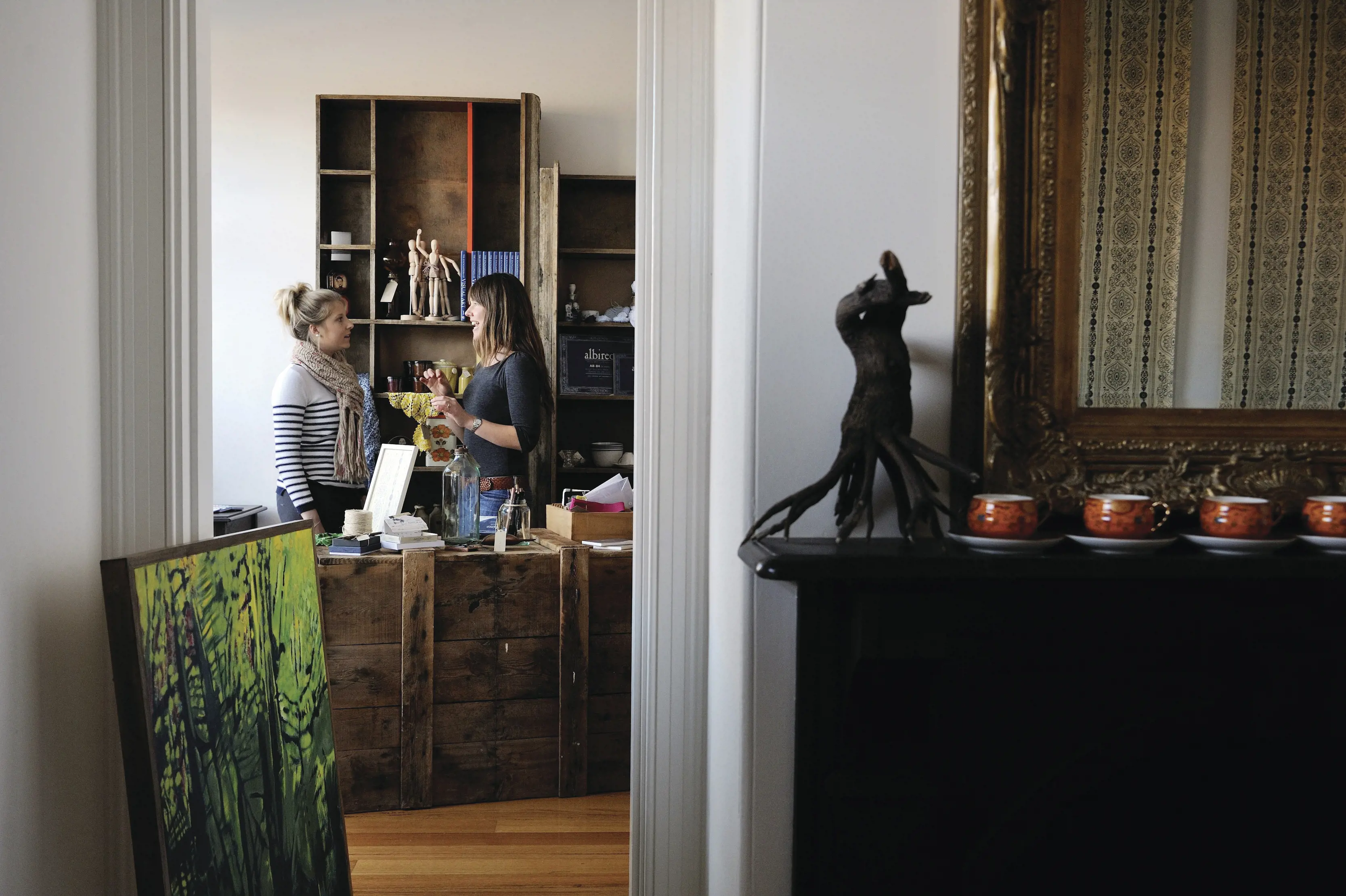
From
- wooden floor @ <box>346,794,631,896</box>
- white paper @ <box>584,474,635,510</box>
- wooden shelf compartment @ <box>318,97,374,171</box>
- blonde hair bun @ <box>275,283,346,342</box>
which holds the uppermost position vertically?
wooden shelf compartment @ <box>318,97,374,171</box>

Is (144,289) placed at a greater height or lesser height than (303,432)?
greater

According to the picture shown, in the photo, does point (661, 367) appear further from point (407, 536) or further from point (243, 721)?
point (407, 536)

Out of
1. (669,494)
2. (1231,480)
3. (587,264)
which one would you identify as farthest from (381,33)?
(1231,480)

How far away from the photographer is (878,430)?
1.46 m

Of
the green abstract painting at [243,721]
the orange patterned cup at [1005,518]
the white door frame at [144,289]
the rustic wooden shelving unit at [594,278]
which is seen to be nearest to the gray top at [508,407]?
the rustic wooden shelving unit at [594,278]

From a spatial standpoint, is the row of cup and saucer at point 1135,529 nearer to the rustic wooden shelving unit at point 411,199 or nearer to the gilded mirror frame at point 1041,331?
the gilded mirror frame at point 1041,331

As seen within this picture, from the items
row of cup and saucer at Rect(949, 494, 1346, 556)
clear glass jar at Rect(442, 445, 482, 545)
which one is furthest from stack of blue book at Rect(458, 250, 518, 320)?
row of cup and saucer at Rect(949, 494, 1346, 556)

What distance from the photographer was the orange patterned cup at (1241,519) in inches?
55.9

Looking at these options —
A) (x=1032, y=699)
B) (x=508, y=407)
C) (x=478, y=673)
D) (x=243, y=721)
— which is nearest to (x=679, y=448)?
(x=1032, y=699)

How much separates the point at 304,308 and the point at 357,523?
3.77 feet

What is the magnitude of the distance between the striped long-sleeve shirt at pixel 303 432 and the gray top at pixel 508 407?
514mm

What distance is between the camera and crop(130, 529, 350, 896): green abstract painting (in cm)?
155

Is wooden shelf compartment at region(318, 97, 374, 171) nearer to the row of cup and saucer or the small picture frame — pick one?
the small picture frame

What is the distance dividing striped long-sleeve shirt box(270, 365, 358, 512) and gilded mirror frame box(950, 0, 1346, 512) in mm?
2654
